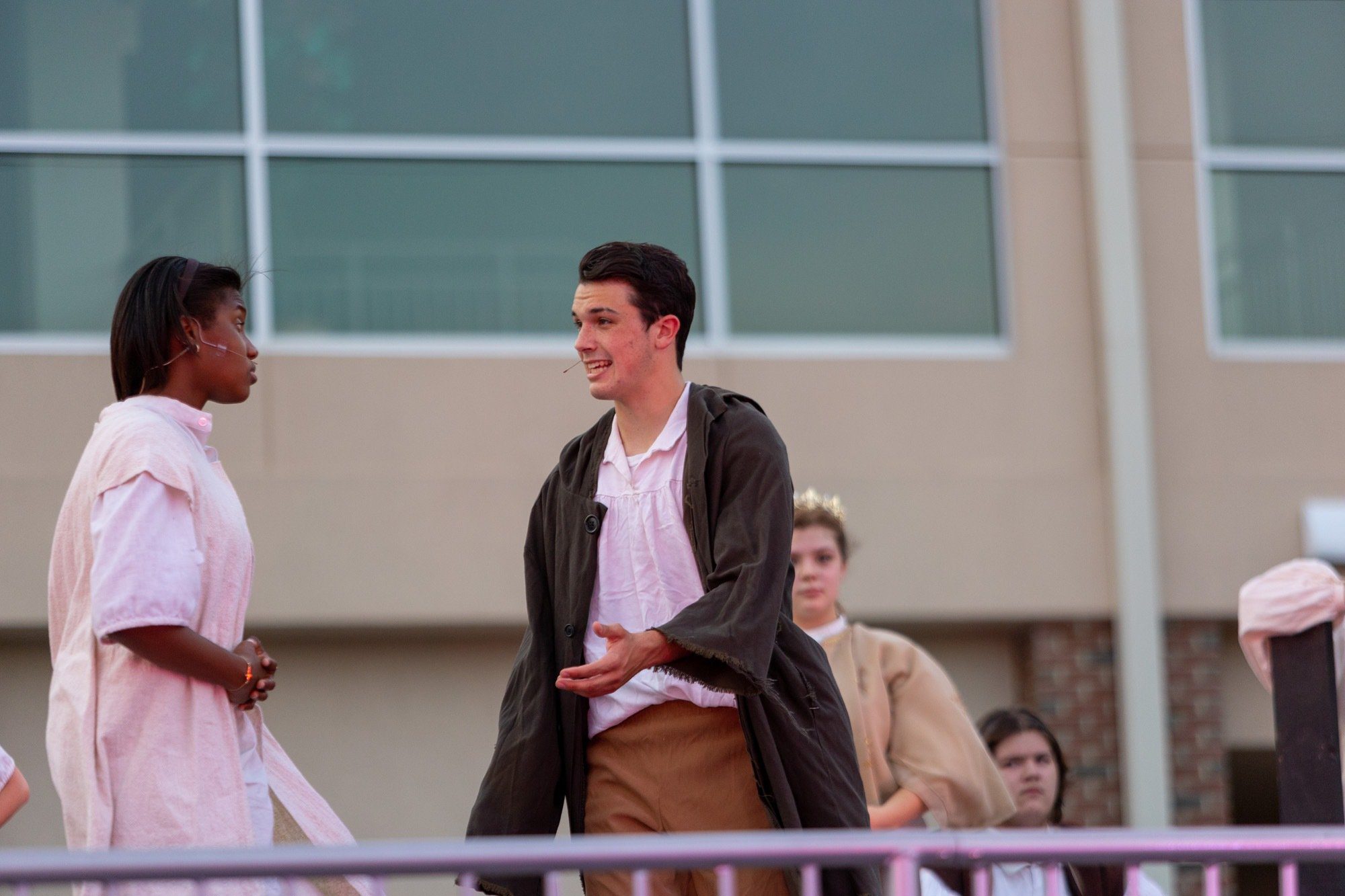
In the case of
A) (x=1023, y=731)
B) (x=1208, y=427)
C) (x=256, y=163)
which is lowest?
(x=1023, y=731)

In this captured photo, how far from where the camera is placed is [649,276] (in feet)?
12.5

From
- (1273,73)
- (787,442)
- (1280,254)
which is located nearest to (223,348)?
Answer: (787,442)

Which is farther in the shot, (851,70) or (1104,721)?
(851,70)

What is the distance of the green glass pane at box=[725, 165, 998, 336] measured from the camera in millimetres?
8859

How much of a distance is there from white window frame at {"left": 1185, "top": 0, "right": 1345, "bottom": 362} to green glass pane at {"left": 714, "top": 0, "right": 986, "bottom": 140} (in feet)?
3.51

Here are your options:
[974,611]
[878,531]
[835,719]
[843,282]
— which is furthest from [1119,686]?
[835,719]

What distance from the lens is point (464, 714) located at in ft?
28.2

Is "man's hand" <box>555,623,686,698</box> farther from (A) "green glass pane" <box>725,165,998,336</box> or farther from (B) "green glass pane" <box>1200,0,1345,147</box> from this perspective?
(B) "green glass pane" <box>1200,0,1345,147</box>

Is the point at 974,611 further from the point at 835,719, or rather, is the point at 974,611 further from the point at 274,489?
the point at 835,719

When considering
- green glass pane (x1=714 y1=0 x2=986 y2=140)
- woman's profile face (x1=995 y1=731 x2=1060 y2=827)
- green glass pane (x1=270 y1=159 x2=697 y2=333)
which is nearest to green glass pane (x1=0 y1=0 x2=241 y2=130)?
green glass pane (x1=270 y1=159 x2=697 y2=333)

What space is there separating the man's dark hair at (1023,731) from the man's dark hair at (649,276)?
7.61ft

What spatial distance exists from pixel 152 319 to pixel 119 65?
5.34m

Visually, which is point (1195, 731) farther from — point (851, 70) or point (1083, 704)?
point (851, 70)

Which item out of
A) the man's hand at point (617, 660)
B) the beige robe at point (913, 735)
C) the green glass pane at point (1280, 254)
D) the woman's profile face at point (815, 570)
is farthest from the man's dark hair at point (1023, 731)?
the green glass pane at point (1280, 254)
